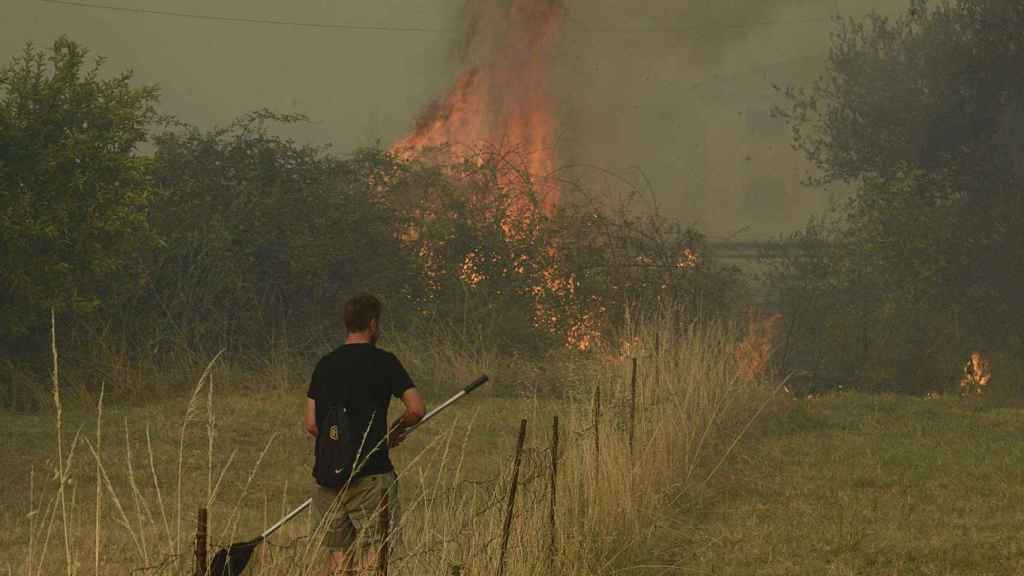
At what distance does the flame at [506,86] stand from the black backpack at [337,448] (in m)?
23.2

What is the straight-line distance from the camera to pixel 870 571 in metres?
8.90

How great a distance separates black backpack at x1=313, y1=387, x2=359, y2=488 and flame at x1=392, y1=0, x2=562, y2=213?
2323cm

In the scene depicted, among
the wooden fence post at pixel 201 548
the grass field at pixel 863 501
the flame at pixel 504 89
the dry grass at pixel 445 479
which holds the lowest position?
the grass field at pixel 863 501

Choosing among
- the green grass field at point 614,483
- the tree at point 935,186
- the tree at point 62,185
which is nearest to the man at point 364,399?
the green grass field at point 614,483

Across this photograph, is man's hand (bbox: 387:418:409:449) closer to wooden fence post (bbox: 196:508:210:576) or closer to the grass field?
wooden fence post (bbox: 196:508:210:576)

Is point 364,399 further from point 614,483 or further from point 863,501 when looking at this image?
point 863,501

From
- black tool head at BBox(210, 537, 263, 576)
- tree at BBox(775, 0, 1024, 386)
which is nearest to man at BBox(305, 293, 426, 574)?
black tool head at BBox(210, 537, 263, 576)

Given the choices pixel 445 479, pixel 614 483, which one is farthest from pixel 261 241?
pixel 614 483

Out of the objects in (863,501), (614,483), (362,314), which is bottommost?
(863,501)

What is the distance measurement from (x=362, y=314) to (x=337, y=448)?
0.63 meters

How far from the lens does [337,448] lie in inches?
264

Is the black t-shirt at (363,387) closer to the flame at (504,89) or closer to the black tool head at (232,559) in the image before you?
the black tool head at (232,559)

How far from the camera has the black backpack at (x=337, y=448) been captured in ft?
21.8

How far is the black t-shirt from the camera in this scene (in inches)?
263
